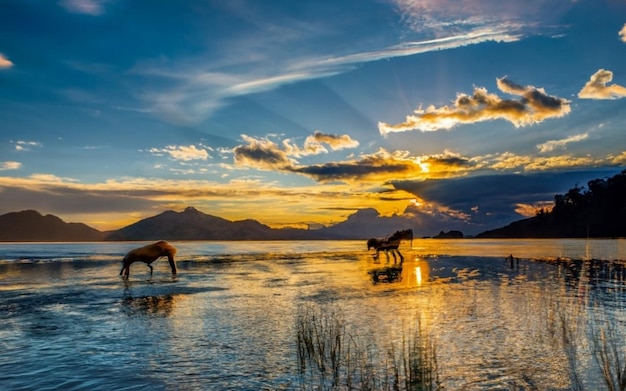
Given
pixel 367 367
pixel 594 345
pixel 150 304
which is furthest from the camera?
pixel 150 304

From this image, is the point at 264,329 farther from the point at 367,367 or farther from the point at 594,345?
the point at 594,345

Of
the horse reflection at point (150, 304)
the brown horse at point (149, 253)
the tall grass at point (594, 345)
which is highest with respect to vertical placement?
the brown horse at point (149, 253)

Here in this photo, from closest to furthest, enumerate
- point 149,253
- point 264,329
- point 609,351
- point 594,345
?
point 609,351
point 594,345
point 264,329
point 149,253

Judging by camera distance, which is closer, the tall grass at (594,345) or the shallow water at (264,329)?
the tall grass at (594,345)

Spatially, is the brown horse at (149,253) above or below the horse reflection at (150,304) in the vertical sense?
above

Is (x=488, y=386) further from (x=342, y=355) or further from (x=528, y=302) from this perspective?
(x=528, y=302)

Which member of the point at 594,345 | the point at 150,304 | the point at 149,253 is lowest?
the point at 150,304

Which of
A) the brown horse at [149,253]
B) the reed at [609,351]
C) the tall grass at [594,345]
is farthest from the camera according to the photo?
the brown horse at [149,253]

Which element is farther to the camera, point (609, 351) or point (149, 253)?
point (149, 253)

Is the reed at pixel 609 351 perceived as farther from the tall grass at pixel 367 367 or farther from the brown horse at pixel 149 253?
the brown horse at pixel 149 253

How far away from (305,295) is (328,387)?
13.8m

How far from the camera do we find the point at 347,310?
60.1 ft

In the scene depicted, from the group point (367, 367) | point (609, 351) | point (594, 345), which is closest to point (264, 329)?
point (367, 367)

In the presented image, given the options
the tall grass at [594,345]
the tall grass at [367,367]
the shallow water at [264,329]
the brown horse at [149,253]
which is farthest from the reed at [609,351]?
the brown horse at [149,253]
